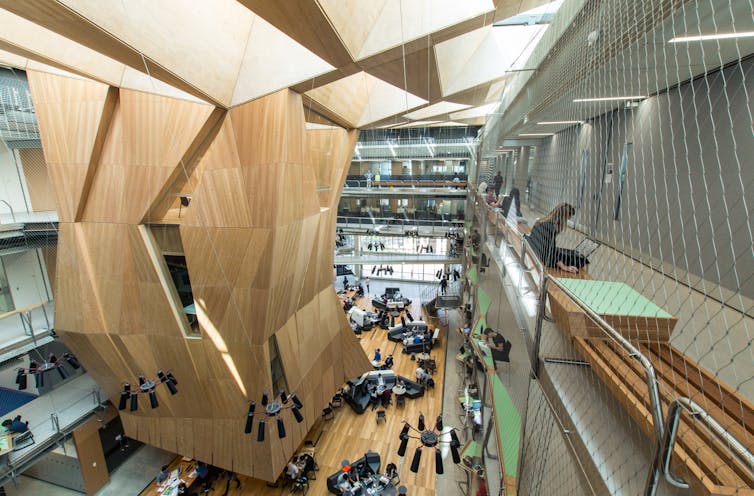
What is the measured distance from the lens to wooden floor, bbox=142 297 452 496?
6.11 m

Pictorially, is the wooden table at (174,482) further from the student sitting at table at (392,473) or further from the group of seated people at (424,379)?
the group of seated people at (424,379)

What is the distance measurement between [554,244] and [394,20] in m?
2.74

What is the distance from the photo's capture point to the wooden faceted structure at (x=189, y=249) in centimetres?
440

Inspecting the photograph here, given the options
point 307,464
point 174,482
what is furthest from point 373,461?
point 174,482

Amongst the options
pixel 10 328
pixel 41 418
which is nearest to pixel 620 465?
pixel 41 418

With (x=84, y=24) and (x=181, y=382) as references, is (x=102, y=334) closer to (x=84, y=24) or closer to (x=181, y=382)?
(x=181, y=382)

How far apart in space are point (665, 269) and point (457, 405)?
707cm

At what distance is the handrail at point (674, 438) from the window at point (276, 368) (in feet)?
16.9

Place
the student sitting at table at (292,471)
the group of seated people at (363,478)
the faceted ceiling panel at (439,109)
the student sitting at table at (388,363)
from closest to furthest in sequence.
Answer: the group of seated people at (363,478) → the student sitting at table at (292,471) → the faceted ceiling panel at (439,109) → the student sitting at table at (388,363)

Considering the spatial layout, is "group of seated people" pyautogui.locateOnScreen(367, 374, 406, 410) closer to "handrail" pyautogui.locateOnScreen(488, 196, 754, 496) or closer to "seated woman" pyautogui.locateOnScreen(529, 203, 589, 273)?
"seated woman" pyautogui.locateOnScreen(529, 203, 589, 273)

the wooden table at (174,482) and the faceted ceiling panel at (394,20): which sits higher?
the faceted ceiling panel at (394,20)

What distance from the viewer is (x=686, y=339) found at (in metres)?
1.56

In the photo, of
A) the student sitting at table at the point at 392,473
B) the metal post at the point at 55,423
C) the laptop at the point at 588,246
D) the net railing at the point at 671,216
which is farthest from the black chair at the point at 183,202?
the student sitting at table at the point at 392,473

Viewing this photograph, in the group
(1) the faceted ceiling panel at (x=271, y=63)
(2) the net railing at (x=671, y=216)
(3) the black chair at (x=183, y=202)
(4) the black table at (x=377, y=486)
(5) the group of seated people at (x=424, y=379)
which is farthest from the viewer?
(5) the group of seated people at (x=424, y=379)
